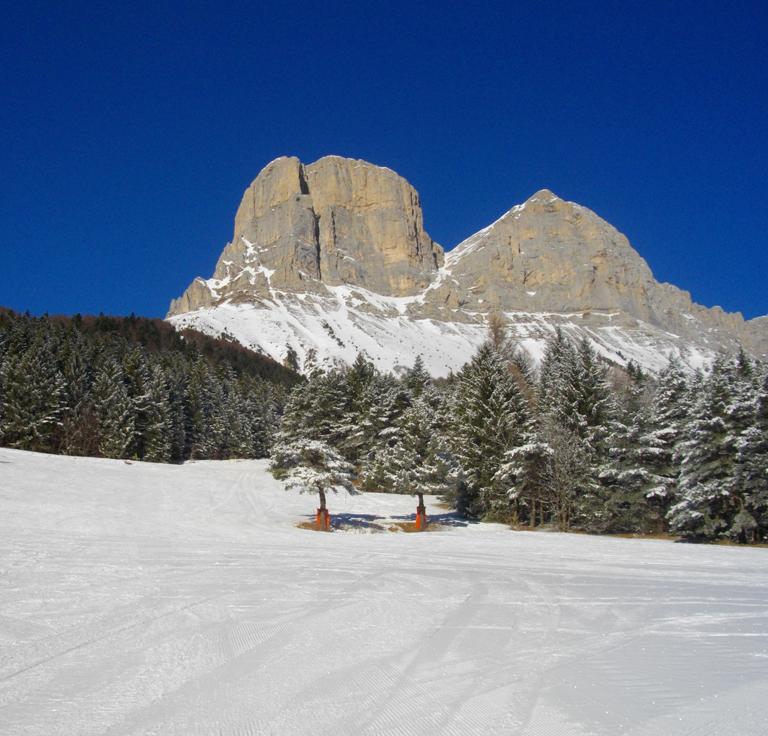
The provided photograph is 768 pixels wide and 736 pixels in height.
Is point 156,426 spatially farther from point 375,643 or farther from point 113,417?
point 375,643

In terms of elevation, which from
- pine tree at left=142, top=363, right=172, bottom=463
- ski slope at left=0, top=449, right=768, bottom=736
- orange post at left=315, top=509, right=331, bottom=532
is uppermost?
pine tree at left=142, top=363, right=172, bottom=463

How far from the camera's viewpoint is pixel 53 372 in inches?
2028

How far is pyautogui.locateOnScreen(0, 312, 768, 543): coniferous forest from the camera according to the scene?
2334 centimetres

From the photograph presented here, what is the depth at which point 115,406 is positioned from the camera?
52.7m

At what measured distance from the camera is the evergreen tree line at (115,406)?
49.2 m

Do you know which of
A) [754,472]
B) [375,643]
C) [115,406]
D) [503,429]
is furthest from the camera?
[115,406]

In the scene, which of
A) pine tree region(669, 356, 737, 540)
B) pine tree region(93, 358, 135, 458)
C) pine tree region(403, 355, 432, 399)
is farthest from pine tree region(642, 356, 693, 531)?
pine tree region(93, 358, 135, 458)

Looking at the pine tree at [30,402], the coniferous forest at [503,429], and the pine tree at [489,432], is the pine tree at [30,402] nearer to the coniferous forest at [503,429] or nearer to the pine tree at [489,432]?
the coniferous forest at [503,429]

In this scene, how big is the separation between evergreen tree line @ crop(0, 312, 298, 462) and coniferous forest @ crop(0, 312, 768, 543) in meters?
0.17

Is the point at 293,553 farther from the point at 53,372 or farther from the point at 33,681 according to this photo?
the point at 53,372

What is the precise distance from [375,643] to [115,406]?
5229 centimetres

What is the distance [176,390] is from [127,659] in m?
61.5

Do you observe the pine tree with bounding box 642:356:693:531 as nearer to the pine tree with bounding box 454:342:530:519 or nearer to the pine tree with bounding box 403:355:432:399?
the pine tree with bounding box 454:342:530:519

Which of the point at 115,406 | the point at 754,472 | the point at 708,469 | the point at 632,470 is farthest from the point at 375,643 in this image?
the point at 115,406
